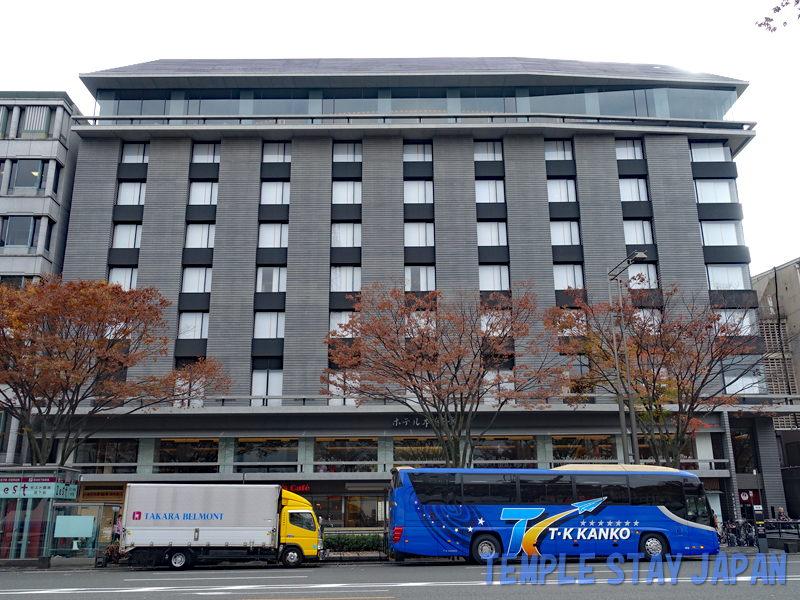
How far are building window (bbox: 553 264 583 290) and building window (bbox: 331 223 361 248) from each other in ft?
38.6

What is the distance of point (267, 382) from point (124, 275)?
10.8 metres

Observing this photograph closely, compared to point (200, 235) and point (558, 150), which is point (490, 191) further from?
point (200, 235)

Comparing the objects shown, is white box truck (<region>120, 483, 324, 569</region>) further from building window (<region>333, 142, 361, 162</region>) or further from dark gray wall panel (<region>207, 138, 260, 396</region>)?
building window (<region>333, 142, 361, 162</region>)

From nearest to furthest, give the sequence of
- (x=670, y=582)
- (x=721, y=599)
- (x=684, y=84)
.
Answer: (x=721, y=599), (x=670, y=582), (x=684, y=84)

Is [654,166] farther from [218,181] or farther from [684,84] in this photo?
[218,181]

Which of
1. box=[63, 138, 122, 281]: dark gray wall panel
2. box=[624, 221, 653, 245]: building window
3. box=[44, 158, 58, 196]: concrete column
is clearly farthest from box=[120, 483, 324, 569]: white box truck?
box=[624, 221, 653, 245]: building window

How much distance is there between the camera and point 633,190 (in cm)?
3897

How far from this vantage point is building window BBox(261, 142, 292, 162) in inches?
1560

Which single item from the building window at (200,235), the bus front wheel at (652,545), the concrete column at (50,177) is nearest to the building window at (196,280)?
the building window at (200,235)

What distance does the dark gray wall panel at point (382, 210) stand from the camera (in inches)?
1448

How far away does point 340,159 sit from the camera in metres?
39.7

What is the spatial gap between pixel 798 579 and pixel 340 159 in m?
32.3

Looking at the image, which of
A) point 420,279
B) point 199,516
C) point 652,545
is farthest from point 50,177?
point 652,545

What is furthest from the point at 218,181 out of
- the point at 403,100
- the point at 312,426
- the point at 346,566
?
the point at 346,566
